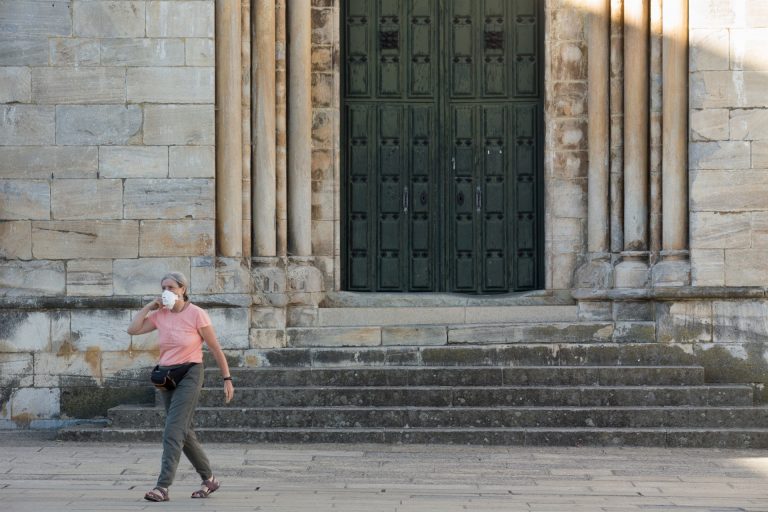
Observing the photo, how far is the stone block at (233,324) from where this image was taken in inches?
549

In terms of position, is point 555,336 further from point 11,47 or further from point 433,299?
point 11,47

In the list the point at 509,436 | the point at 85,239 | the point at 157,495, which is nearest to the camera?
the point at 157,495

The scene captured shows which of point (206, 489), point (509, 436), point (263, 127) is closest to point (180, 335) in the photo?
point (206, 489)

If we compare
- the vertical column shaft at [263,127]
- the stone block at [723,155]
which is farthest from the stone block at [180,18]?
the stone block at [723,155]

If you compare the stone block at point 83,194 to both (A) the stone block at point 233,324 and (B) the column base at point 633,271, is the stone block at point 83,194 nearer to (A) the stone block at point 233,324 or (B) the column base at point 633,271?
(A) the stone block at point 233,324

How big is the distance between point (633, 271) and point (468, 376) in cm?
203

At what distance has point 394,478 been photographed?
1104cm

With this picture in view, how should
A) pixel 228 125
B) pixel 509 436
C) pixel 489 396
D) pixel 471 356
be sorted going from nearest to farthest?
pixel 509 436, pixel 489 396, pixel 471 356, pixel 228 125

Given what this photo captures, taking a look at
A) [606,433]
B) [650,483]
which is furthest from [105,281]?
[650,483]

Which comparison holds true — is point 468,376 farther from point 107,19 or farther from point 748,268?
point 107,19

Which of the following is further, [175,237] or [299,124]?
[299,124]

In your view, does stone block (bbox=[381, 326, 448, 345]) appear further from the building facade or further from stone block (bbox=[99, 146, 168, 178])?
stone block (bbox=[99, 146, 168, 178])

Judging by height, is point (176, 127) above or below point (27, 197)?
above

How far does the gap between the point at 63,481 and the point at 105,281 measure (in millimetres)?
3355
